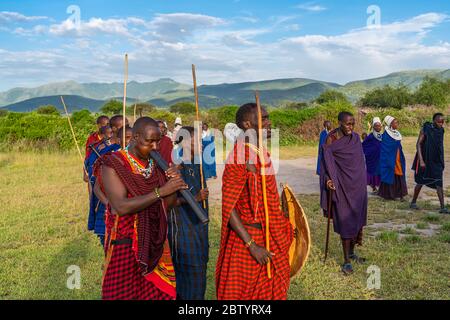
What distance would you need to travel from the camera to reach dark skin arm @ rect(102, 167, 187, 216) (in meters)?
2.69

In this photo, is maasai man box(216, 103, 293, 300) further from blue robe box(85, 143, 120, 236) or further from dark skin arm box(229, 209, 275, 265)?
blue robe box(85, 143, 120, 236)

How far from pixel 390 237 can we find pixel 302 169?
845 centimetres

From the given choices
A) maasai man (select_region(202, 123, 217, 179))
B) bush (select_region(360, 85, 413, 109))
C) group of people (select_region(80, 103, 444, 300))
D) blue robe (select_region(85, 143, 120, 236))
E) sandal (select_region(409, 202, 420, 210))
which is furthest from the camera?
bush (select_region(360, 85, 413, 109))

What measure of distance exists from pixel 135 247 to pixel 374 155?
27.9 feet

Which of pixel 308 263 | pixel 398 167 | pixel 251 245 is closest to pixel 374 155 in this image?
pixel 398 167

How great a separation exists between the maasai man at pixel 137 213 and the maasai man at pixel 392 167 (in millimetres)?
7348

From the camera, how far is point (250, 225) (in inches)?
123

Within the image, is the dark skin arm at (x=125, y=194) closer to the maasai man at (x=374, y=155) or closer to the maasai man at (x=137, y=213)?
the maasai man at (x=137, y=213)

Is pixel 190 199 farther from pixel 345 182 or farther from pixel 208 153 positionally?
pixel 208 153

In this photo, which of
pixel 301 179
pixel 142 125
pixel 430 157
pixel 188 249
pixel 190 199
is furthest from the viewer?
pixel 301 179

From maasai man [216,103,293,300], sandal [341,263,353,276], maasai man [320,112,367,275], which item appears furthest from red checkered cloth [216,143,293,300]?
maasai man [320,112,367,275]

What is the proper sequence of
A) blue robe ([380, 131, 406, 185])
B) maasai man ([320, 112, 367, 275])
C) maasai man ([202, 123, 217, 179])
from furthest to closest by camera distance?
1. maasai man ([202, 123, 217, 179])
2. blue robe ([380, 131, 406, 185])
3. maasai man ([320, 112, 367, 275])

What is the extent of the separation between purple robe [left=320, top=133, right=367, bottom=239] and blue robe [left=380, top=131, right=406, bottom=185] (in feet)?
13.2

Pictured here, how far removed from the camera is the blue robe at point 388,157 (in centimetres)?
931
